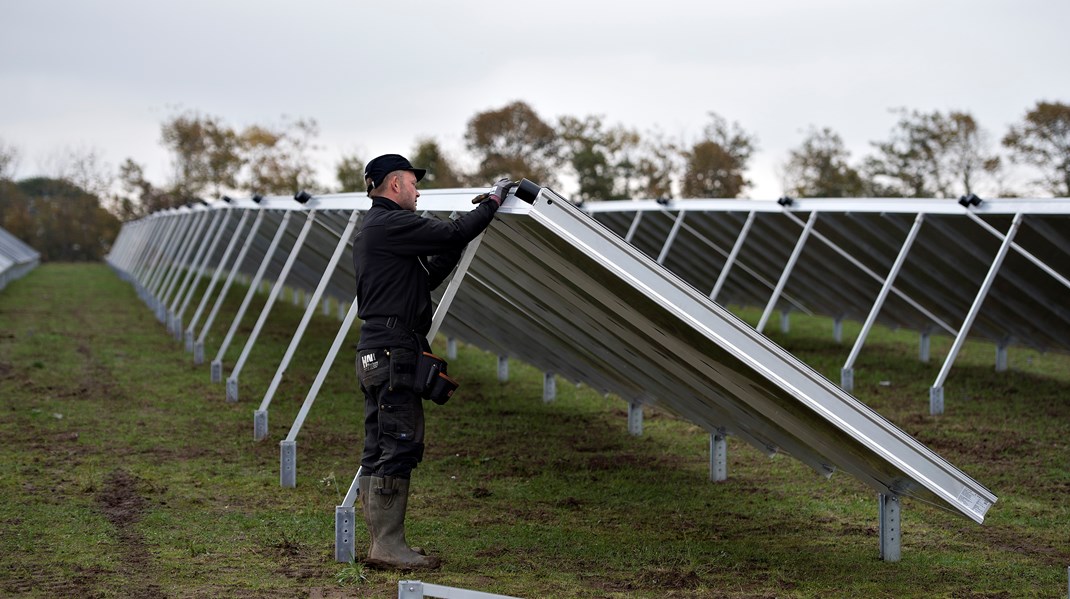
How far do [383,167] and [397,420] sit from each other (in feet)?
4.29

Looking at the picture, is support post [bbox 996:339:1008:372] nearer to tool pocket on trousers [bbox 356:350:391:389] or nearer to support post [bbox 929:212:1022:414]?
support post [bbox 929:212:1022:414]

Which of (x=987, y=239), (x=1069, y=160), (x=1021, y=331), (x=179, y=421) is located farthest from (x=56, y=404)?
(x=1069, y=160)

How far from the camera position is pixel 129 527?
19.9 feet

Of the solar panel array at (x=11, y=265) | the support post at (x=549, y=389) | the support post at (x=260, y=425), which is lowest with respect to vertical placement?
the support post at (x=260, y=425)

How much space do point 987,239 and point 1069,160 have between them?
24.2 m

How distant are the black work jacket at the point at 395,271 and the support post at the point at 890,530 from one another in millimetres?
2642

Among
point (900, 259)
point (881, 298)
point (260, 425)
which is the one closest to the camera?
point (260, 425)

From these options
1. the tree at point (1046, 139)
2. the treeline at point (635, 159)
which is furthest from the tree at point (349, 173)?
the tree at point (1046, 139)

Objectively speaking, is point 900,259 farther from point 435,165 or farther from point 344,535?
point 435,165

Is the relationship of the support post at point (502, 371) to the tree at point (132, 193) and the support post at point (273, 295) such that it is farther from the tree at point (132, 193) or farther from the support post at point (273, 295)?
the tree at point (132, 193)

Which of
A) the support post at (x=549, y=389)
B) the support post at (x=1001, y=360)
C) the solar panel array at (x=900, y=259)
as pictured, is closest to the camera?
the solar panel array at (x=900, y=259)

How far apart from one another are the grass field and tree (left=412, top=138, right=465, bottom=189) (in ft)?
101

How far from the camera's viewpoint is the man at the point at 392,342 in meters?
5.22

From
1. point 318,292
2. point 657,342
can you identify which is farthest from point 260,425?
point 657,342
